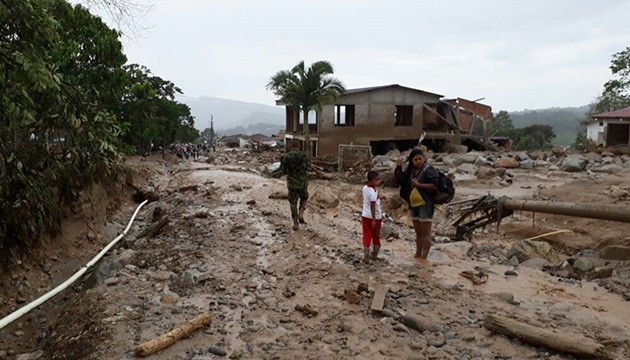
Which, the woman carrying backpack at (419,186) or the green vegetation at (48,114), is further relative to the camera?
the woman carrying backpack at (419,186)

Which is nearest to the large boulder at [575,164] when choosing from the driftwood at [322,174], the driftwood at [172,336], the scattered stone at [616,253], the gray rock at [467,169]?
the gray rock at [467,169]

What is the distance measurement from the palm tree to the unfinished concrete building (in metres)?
1.28

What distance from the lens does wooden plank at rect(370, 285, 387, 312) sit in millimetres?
4508

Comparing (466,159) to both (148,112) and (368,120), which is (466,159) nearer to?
(368,120)

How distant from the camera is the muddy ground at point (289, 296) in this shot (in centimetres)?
401

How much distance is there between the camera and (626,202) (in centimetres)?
1211

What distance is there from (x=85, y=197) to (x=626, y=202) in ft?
45.4

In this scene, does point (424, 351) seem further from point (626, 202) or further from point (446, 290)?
point (626, 202)

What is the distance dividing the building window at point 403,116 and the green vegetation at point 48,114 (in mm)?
19708

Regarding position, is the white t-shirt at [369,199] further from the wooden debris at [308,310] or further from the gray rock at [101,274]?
the gray rock at [101,274]

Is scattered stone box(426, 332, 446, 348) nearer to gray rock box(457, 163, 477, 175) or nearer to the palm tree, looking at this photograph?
gray rock box(457, 163, 477, 175)

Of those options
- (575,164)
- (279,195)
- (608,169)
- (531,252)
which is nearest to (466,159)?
(575,164)

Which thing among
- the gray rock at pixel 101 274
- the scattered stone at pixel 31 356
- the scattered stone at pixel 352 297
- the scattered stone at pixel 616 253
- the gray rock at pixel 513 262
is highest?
the scattered stone at pixel 352 297

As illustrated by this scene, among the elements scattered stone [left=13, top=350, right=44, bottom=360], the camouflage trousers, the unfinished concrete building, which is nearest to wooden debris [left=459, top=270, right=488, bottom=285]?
the camouflage trousers
